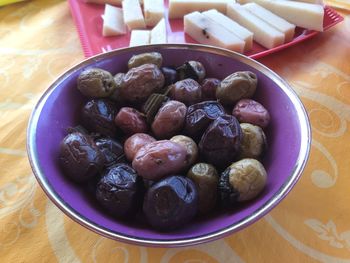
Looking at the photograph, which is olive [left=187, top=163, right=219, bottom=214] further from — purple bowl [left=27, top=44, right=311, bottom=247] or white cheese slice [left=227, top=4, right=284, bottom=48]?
white cheese slice [left=227, top=4, right=284, bottom=48]

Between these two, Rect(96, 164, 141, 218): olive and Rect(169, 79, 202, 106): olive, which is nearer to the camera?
Rect(96, 164, 141, 218): olive

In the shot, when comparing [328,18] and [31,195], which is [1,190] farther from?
[328,18]

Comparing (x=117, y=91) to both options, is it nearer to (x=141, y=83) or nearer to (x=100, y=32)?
(x=141, y=83)

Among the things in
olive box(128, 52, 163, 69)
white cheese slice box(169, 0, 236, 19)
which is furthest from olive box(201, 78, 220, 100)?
white cheese slice box(169, 0, 236, 19)

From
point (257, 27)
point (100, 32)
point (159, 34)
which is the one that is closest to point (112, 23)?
point (100, 32)

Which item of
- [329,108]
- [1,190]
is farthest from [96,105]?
[329,108]

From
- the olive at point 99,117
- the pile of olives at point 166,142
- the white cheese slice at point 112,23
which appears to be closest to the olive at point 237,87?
the pile of olives at point 166,142

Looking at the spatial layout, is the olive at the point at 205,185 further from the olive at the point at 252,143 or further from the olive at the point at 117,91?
the olive at the point at 117,91
